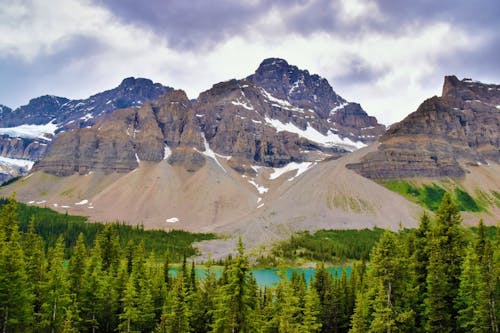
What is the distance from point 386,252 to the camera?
1601 inches

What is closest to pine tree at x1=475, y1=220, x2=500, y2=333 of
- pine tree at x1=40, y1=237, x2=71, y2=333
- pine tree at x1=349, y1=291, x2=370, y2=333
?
pine tree at x1=349, y1=291, x2=370, y2=333

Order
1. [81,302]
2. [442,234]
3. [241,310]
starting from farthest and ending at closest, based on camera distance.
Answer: [81,302]
[442,234]
[241,310]

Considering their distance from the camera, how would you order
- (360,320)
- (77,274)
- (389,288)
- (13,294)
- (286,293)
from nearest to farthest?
(286,293) → (389,288) → (13,294) → (360,320) → (77,274)

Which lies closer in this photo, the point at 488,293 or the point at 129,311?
the point at 488,293

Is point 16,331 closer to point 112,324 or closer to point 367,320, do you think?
point 112,324

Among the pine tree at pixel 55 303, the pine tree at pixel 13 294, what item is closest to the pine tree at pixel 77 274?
the pine tree at pixel 55 303

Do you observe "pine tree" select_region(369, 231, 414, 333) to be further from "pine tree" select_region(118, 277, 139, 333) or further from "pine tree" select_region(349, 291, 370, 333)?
"pine tree" select_region(118, 277, 139, 333)

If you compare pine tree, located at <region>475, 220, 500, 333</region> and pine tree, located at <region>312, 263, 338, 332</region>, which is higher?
pine tree, located at <region>475, 220, 500, 333</region>

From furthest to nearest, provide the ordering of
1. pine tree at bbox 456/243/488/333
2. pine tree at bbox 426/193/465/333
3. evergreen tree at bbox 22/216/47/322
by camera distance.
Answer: evergreen tree at bbox 22/216/47/322 < pine tree at bbox 426/193/465/333 < pine tree at bbox 456/243/488/333

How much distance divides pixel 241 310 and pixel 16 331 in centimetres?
2382

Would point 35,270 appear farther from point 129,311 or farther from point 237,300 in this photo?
point 237,300

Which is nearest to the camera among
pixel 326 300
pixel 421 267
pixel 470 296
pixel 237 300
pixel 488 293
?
pixel 237 300

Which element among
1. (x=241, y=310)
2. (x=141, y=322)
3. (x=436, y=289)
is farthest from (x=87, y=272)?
(x=436, y=289)

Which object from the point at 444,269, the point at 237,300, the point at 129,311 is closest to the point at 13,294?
the point at 129,311
